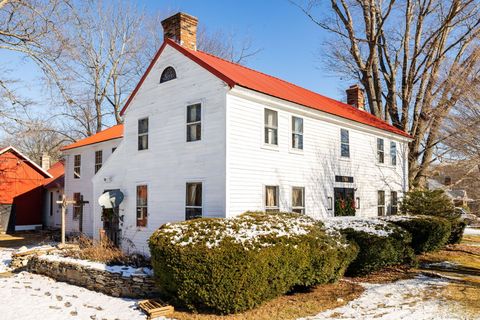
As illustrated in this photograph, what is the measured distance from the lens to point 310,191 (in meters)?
16.0

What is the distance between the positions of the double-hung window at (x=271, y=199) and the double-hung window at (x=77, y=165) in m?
16.6

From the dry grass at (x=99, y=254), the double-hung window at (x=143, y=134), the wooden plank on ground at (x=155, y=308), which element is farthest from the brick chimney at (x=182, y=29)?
the wooden plank on ground at (x=155, y=308)

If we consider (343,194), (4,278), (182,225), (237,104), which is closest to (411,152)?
(343,194)

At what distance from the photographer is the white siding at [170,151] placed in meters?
13.0

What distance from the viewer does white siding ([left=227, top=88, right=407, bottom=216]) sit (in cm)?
1295

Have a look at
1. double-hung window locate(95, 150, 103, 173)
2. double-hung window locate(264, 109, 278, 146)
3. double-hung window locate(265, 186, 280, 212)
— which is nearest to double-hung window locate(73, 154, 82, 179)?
double-hung window locate(95, 150, 103, 173)

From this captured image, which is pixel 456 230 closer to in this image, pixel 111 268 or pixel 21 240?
pixel 111 268

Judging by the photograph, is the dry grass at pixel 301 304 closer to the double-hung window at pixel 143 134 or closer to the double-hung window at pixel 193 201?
the double-hung window at pixel 193 201

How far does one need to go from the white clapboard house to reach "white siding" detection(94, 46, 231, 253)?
4 cm

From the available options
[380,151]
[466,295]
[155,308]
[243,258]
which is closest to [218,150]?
[243,258]

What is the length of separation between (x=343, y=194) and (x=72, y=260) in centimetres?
1178

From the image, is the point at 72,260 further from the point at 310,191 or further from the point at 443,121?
the point at 443,121

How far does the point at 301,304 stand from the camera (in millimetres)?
9359

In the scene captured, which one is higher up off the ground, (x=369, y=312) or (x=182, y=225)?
(x=182, y=225)
